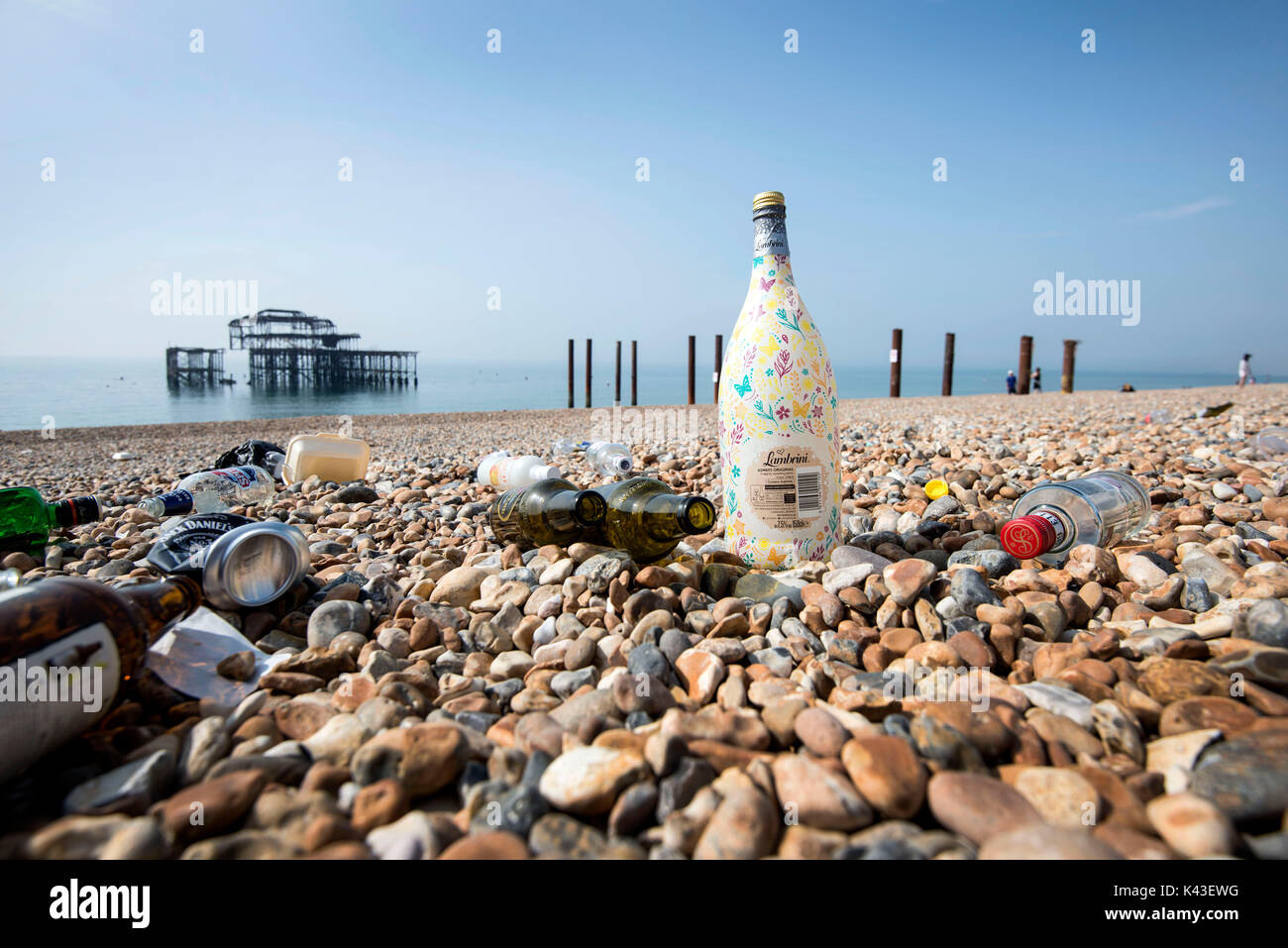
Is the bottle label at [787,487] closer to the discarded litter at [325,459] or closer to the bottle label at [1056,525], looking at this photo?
the bottle label at [1056,525]

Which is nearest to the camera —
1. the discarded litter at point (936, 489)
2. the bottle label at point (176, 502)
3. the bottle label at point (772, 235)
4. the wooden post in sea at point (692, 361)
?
the bottle label at point (772, 235)

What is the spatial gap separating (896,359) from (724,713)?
61.1ft

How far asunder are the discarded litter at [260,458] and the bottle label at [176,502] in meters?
1.12

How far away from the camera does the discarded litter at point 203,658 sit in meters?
1.33

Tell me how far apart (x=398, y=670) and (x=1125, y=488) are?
7.96 feet

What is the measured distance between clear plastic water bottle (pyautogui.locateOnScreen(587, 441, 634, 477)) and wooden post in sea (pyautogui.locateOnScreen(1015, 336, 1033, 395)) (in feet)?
54.1

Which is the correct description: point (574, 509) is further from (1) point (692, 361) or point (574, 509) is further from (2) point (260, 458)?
(1) point (692, 361)

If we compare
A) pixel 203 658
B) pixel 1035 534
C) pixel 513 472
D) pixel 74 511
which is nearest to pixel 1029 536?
pixel 1035 534

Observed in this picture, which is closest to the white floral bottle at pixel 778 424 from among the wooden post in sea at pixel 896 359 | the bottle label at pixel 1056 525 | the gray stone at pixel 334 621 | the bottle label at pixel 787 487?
the bottle label at pixel 787 487

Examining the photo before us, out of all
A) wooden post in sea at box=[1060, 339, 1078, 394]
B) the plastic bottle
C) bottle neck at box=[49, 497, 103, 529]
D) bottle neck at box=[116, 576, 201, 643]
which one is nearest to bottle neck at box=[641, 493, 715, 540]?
bottle neck at box=[116, 576, 201, 643]

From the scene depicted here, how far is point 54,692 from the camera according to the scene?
1052 millimetres

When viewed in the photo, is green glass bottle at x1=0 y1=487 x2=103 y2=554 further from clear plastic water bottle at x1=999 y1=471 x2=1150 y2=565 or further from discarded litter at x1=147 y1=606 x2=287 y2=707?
clear plastic water bottle at x1=999 y1=471 x2=1150 y2=565

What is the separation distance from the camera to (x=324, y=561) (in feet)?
7.37

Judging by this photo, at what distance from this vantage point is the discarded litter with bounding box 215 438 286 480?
4.43 meters
